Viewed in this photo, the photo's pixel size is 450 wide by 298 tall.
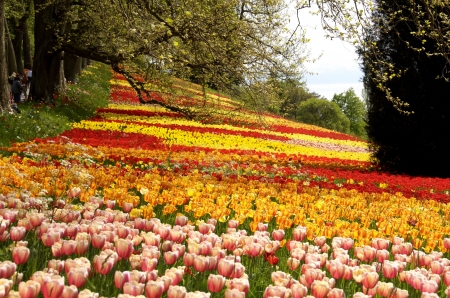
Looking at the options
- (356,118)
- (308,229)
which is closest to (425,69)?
(308,229)

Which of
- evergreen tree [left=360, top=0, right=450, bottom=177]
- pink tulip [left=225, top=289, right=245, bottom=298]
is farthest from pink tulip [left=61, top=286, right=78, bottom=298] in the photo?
evergreen tree [left=360, top=0, right=450, bottom=177]

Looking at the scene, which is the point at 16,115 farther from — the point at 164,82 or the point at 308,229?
the point at 308,229

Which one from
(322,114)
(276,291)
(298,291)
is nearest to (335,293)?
(298,291)

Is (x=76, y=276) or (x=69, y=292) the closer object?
(x=69, y=292)

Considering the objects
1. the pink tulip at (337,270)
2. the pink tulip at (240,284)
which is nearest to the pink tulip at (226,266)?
the pink tulip at (240,284)

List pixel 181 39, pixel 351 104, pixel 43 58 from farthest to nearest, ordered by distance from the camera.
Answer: pixel 351 104 → pixel 43 58 → pixel 181 39

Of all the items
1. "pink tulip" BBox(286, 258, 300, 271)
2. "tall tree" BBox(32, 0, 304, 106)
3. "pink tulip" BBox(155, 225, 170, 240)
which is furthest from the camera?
"tall tree" BBox(32, 0, 304, 106)

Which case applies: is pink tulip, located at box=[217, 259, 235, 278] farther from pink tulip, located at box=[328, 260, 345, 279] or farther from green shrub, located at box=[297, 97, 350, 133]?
green shrub, located at box=[297, 97, 350, 133]

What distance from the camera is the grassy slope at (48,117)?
1305 cm

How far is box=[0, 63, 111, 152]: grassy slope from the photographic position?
13050 millimetres

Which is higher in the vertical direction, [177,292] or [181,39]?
[181,39]

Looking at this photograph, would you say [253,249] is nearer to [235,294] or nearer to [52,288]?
[235,294]

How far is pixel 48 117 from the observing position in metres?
16.6

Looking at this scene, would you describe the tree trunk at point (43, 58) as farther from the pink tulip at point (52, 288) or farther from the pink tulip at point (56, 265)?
the pink tulip at point (52, 288)
